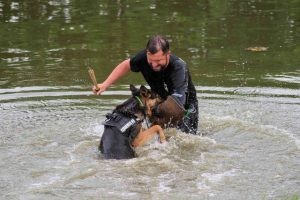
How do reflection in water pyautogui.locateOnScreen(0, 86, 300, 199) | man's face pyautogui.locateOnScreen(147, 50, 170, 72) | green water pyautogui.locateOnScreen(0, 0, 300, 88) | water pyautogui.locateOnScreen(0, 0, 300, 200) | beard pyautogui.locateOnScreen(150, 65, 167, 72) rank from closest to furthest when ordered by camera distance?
reflection in water pyautogui.locateOnScreen(0, 86, 300, 199) < water pyautogui.locateOnScreen(0, 0, 300, 200) < man's face pyautogui.locateOnScreen(147, 50, 170, 72) < beard pyautogui.locateOnScreen(150, 65, 167, 72) < green water pyautogui.locateOnScreen(0, 0, 300, 88)

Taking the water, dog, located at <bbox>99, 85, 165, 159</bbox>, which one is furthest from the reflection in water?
dog, located at <bbox>99, 85, 165, 159</bbox>

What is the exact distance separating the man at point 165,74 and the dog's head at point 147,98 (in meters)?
0.24

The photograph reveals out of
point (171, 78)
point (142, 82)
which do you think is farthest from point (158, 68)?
point (142, 82)

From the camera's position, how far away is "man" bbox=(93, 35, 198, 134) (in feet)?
25.0

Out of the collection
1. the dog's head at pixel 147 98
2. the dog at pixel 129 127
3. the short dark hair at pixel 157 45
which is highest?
the short dark hair at pixel 157 45

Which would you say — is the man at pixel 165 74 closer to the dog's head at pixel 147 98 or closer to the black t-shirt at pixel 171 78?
the black t-shirt at pixel 171 78

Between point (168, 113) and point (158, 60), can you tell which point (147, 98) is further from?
point (158, 60)

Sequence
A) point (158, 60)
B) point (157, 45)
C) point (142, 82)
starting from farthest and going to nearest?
point (142, 82) < point (158, 60) < point (157, 45)

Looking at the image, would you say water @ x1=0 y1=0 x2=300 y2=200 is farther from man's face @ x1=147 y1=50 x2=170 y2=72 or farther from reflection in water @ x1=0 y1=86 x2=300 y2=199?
man's face @ x1=147 y1=50 x2=170 y2=72

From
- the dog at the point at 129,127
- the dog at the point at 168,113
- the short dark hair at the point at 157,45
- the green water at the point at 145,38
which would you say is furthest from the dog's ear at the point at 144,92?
the green water at the point at 145,38

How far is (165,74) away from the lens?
26.7ft

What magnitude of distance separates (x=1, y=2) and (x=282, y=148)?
13922 millimetres

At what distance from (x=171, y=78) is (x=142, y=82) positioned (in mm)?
3243

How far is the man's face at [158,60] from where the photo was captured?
7.61 m
